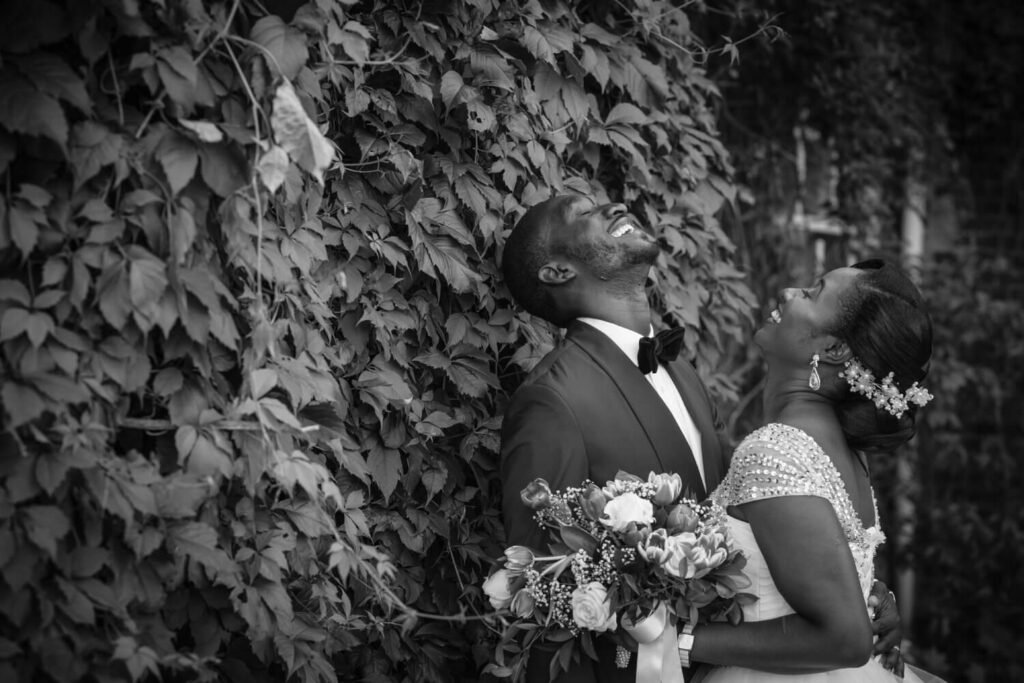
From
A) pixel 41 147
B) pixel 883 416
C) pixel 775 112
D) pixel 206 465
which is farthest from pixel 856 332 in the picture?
pixel 775 112

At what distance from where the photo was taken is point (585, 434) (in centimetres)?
254

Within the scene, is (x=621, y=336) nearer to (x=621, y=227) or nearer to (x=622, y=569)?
(x=621, y=227)

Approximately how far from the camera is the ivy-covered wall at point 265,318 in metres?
1.89

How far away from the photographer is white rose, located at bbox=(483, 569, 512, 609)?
2408 millimetres

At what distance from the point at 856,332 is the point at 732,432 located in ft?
8.84

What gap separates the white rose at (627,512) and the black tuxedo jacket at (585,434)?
182mm

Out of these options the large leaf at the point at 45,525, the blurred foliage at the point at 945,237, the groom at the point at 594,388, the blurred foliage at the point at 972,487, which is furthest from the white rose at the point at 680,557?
the blurred foliage at the point at 972,487

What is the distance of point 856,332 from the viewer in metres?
2.51

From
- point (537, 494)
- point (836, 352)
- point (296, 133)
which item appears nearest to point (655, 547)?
point (537, 494)

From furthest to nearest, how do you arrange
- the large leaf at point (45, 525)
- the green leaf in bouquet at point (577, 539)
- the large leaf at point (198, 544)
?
the green leaf in bouquet at point (577, 539), the large leaf at point (198, 544), the large leaf at point (45, 525)

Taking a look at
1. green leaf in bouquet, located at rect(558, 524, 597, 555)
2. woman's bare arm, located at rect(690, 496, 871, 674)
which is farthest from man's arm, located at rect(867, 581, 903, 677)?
green leaf in bouquet, located at rect(558, 524, 597, 555)

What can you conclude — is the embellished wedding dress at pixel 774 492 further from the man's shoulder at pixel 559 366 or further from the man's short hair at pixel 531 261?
the man's short hair at pixel 531 261

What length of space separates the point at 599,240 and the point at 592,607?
3.13 ft

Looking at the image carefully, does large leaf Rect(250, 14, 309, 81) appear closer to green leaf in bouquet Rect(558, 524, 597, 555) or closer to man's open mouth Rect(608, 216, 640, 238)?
man's open mouth Rect(608, 216, 640, 238)
